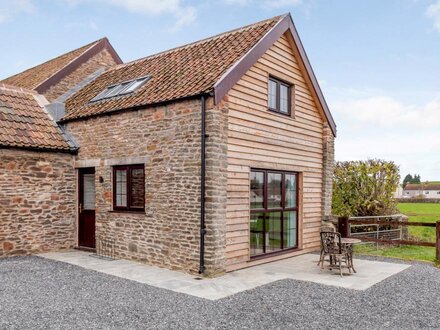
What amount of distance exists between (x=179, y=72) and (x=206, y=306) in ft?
21.7

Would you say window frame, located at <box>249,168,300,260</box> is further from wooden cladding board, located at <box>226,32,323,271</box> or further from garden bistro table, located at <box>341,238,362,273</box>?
garden bistro table, located at <box>341,238,362,273</box>

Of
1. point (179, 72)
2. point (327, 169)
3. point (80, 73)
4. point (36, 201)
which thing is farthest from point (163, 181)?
point (80, 73)

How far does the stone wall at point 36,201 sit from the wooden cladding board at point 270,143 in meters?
5.90

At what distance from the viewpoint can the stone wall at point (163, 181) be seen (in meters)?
8.80

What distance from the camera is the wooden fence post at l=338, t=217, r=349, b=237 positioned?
40.7 ft

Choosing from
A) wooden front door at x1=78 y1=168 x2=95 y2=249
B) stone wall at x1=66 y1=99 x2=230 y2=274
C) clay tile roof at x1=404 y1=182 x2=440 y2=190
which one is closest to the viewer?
stone wall at x1=66 y1=99 x2=230 y2=274

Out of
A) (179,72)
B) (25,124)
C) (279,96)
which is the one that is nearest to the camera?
(179,72)

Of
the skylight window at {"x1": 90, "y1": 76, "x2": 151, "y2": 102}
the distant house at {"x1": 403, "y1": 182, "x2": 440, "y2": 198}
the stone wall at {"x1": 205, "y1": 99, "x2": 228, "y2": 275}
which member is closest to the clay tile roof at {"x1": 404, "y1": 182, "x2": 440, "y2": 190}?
the distant house at {"x1": 403, "y1": 182, "x2": 440, "y2": 198}

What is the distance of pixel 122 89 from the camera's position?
1217cm

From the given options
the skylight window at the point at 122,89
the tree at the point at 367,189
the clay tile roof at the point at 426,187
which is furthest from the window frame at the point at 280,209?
the clay tile roof at the point at 426,187

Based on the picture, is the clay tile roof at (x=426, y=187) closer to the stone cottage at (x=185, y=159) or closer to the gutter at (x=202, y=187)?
the stone cottage at (x=185, y=159)

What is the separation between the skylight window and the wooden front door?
95.2 inches

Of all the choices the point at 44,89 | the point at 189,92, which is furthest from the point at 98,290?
the point at 44,89

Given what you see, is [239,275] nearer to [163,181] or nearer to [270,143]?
[163,181]
